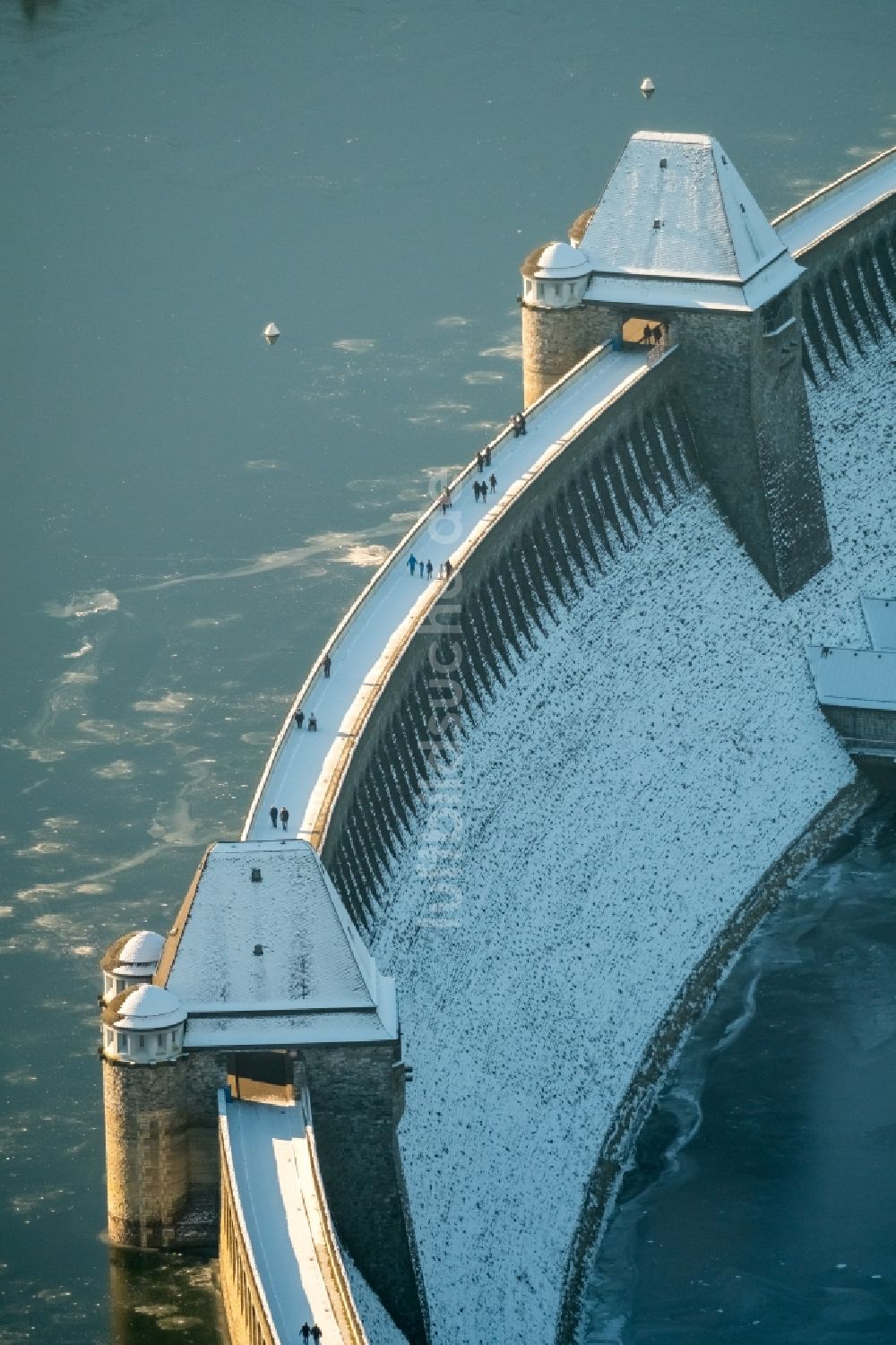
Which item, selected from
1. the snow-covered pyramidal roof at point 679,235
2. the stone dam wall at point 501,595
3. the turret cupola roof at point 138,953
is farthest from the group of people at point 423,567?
the turret cupola roof at point 138,953

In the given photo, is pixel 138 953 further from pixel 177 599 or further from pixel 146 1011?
pixel 177 599

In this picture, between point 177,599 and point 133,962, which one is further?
point 177,599

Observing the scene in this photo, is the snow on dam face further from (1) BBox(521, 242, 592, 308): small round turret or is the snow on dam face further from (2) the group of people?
(1) BBox(521, 242, 592, 308): small round turret

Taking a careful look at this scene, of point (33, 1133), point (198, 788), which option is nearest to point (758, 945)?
point (198, 788)

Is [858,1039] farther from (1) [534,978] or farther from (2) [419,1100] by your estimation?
(2) [419,1100]

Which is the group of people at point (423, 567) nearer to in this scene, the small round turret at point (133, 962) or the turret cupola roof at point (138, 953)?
the turret cupola roof at point (138, 953)

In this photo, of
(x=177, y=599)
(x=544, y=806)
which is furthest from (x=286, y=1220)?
(x=177, y=599)

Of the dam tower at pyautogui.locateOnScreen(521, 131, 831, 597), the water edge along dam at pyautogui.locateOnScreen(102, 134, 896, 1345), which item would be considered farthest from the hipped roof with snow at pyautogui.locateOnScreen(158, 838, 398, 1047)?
the dam tower at pyautogui.locateOnScreen(521, 131, 831, 597)
